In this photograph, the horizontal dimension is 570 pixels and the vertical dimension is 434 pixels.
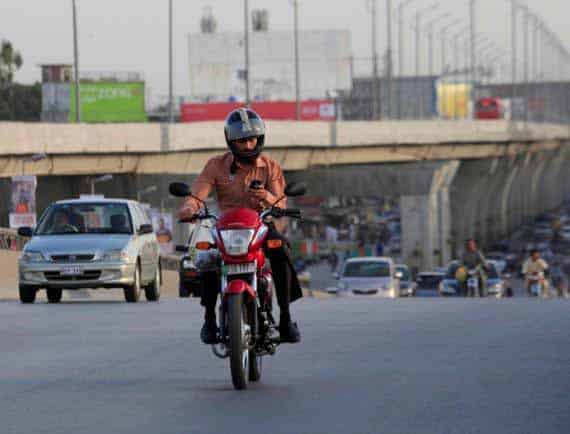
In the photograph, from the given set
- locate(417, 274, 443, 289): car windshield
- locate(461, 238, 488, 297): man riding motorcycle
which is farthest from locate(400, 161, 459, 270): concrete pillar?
locate(461, 238, 488, 297): man riding motorcycle

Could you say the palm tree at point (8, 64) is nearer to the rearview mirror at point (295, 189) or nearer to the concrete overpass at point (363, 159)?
the concrete overpass at point (363, 159)

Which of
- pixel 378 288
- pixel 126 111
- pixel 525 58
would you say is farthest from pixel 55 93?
pixel 378 288

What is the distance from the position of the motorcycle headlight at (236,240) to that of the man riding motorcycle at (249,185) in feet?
1.57

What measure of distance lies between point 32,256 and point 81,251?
0.70m

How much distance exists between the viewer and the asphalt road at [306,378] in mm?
9289

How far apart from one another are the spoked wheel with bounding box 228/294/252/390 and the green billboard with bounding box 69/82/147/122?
100 m

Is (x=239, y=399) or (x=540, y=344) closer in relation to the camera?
(x=239, y=399)

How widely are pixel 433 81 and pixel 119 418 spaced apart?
17536 centimetres

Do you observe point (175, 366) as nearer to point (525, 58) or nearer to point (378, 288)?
Answer: point (378, 288)

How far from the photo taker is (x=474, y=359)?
42.5 ft

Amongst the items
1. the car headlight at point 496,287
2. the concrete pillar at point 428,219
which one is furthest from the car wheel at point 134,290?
the concrete pillar at point 428,219

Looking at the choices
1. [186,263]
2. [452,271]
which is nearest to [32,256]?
[186,263]

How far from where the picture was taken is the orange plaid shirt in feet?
36.8

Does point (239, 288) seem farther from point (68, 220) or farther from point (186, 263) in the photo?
point (186, 263)
